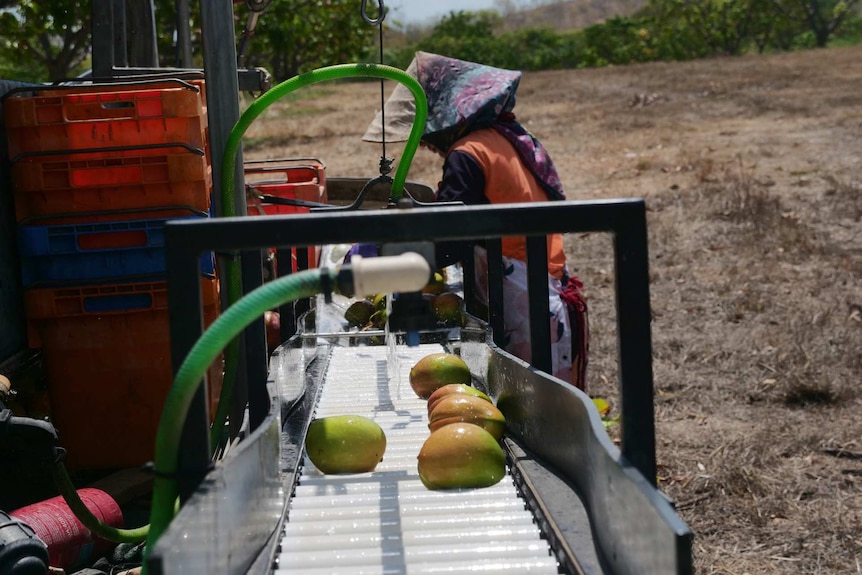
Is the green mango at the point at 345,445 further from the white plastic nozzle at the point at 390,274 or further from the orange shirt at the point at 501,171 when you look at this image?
the orange shirt at the point at 501,171

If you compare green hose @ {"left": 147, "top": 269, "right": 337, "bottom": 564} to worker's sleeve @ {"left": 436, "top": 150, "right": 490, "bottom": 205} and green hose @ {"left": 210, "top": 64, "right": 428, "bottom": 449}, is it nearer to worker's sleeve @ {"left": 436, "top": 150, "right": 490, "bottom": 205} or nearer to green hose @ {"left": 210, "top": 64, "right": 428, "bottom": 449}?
green hose @ {"left": 210, "top": 64, "right": 428, "bottom": 449}

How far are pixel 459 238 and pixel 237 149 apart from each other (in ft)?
5.41

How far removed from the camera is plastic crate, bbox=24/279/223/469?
3230mm

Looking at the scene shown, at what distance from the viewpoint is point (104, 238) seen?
10.5 ft

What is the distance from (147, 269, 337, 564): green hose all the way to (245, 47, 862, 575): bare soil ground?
253 centimetres

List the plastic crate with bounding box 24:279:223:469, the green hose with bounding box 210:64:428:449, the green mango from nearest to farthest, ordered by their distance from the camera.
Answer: the green mango
the green hose with bounding box 210:64:428:449
the plastic crate with bounding box 24:279:223:469

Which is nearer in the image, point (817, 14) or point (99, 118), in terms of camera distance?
point (99, 118)

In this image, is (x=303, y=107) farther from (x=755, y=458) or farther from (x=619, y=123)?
(x=755, y=458)

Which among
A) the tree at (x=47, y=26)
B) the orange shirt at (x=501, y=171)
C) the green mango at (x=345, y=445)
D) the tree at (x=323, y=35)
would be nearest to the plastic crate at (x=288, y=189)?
the orange shirt at (x=501, y=171)

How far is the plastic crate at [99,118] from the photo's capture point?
3078 millimetres

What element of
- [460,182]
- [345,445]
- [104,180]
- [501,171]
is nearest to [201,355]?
[345,445]

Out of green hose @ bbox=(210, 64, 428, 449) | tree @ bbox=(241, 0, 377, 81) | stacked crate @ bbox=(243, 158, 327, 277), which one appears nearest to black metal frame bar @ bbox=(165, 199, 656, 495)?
green hose @ bbox=(210, 64, 428, 449)

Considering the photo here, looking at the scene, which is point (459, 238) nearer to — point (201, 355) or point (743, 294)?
point (201, 355)

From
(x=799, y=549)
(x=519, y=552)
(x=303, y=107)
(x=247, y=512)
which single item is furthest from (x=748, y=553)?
(x=303, y=107)
